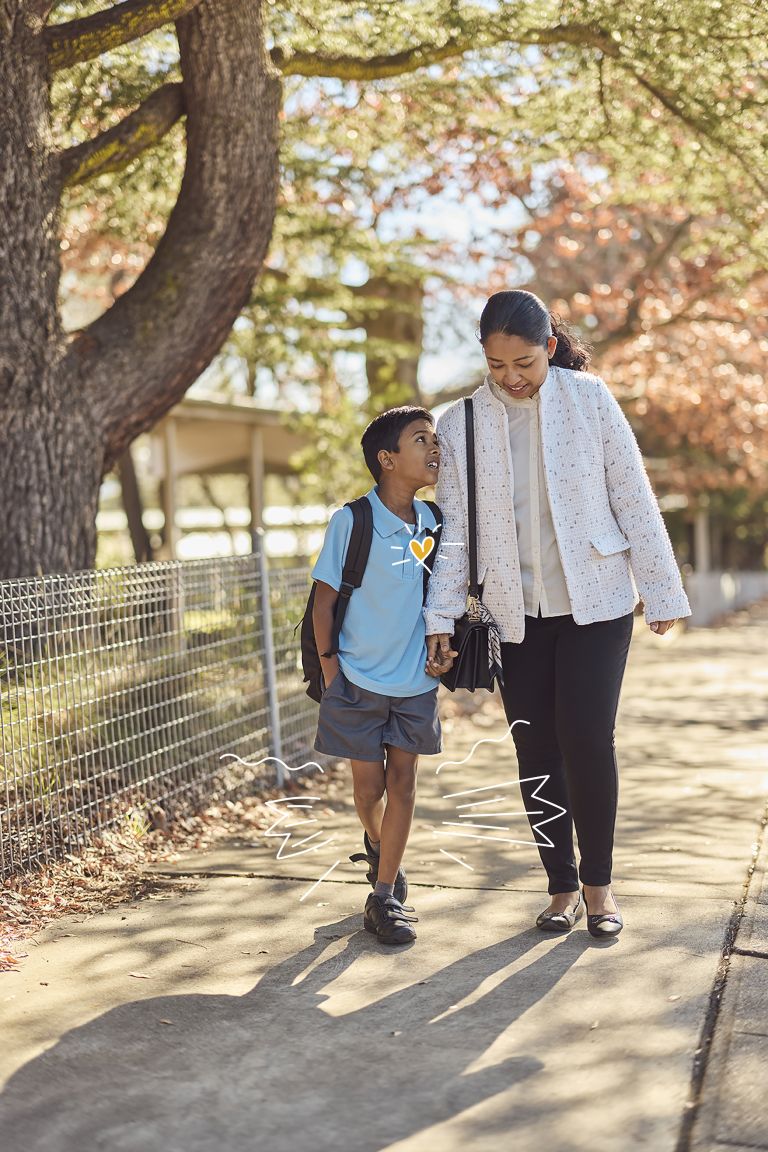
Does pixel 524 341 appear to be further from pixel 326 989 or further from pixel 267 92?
pixel 267 92

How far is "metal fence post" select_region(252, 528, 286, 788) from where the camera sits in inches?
298

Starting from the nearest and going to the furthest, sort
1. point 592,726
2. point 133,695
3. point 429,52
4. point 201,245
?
point 592,726
point 133,695
point 201,245
point 429,52

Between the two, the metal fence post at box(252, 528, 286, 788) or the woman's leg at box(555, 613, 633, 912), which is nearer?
the woman's leg at box(555, 613, 633, 912)

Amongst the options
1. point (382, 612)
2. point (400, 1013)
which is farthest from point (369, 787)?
point (400, 1013)

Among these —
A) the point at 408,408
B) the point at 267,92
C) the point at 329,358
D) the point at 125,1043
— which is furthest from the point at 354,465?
the point at 125,1043

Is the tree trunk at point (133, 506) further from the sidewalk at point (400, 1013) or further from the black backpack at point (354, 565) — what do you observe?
the black backpack at point (354, 565)

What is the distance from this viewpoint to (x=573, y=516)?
4391 mm

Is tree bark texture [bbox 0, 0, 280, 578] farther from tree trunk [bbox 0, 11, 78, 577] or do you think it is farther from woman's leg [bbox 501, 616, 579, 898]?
woman's leg [bbox 501, 616, 579, 898]

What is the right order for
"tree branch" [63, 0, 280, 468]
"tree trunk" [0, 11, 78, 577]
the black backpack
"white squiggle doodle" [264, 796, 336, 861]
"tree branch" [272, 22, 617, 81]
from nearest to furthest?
the black backpack < "white squiggle doodle" [264, 796, 336, 861] < "tree trunk" [0, 11, 78, 577] < "tree branch" [63, 0, 280, 468] < "tree branch" [272, 22, 617, 81]

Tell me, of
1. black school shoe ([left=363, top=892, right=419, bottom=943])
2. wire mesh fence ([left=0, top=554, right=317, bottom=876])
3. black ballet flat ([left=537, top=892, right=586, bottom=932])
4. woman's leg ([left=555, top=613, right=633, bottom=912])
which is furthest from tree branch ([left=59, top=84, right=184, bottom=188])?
black ballet flat ([left=537, top=892, right=586, bottom=932])

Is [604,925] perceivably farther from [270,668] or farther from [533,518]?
[270,668]

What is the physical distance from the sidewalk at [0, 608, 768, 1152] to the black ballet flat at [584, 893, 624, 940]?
0.05 m

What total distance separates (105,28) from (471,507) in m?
3.99

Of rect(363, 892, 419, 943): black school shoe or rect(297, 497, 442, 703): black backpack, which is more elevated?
rect(297, 497, 442, 703): black backpack
